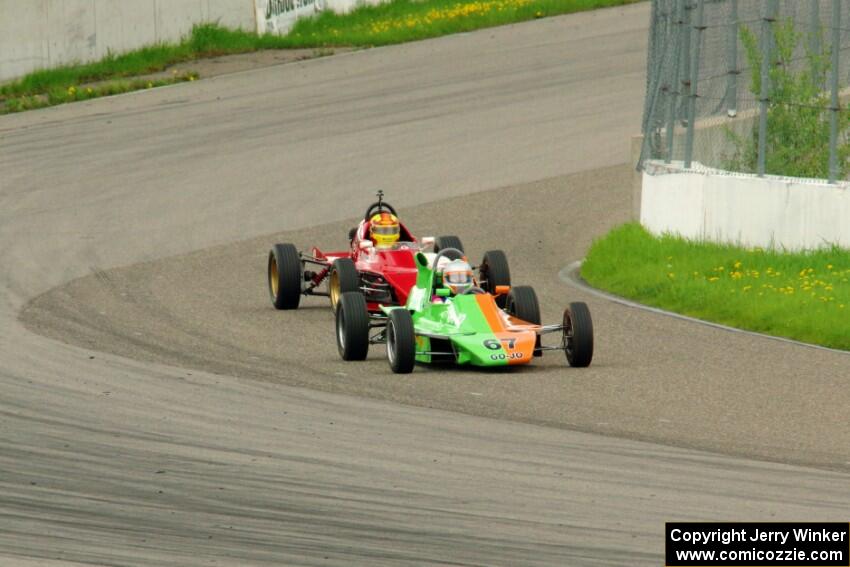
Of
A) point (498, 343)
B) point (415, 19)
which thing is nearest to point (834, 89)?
point (498, 343)

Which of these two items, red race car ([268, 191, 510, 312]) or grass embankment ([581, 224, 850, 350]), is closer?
→ grass embankment ([581, 224, 850, 350])

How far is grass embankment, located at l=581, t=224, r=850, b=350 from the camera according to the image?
627 inches

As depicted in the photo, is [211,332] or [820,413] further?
[211,332]

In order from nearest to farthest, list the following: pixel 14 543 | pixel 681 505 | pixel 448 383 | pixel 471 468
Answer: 1. pixel 14 543
2. pixel 681 505
3. pixel 471 468
4. pixel 448 383

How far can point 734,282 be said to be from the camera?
57.2 feet

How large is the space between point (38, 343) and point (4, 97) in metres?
15.7

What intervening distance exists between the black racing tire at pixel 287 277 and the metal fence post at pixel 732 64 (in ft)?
16.3

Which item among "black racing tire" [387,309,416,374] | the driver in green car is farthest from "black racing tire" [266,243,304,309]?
"black racing tire" [387,309,416,374]

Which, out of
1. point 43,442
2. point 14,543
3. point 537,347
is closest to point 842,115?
point 537,347

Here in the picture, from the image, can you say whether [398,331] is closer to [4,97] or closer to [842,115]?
[842,115]

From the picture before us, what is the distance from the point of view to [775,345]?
15.4 meters

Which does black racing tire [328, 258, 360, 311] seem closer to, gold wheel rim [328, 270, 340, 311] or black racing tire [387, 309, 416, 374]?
gold wheel rim [328, 270, 340, 311]

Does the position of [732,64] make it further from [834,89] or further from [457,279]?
[457,279]

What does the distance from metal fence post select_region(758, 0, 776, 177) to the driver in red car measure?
153 inches
